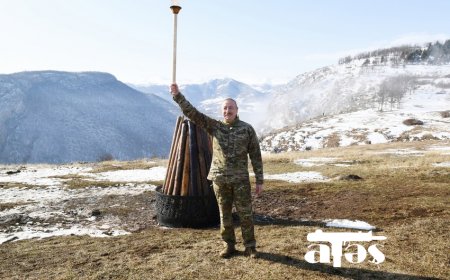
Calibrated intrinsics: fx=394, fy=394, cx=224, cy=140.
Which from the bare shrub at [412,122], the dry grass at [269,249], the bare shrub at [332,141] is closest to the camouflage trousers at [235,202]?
the dry grass at [269,249]

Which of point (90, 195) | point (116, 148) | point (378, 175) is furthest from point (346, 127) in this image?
point (116, 148)

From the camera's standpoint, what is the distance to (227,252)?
6320 millimetres

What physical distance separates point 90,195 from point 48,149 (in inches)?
6558

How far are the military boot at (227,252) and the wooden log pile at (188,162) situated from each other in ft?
9.63

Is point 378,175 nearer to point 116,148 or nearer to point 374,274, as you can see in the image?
point 374,274

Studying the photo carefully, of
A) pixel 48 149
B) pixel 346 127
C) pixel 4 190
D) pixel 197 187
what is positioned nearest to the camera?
pixel 197 187

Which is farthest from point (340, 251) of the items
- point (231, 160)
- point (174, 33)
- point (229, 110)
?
point (174, 33)

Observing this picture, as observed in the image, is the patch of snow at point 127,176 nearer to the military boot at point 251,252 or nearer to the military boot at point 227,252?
the military boot at point 227,252

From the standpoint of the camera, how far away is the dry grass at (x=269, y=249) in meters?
5.75

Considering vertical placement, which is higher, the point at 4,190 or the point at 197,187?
the point at 197,187

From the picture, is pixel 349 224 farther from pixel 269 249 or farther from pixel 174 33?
pixel 174 33

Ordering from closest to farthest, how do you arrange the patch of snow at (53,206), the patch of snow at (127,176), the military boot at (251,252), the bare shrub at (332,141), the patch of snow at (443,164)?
1. the military boot at (251,252)
2. the patch of snow at (53,206)
3. the patch of snow at (127,176)
4. the patch of snow at (443,164)
5. the bare shrub at (332,141)

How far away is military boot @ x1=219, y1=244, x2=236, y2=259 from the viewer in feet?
20.7

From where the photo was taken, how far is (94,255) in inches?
275
